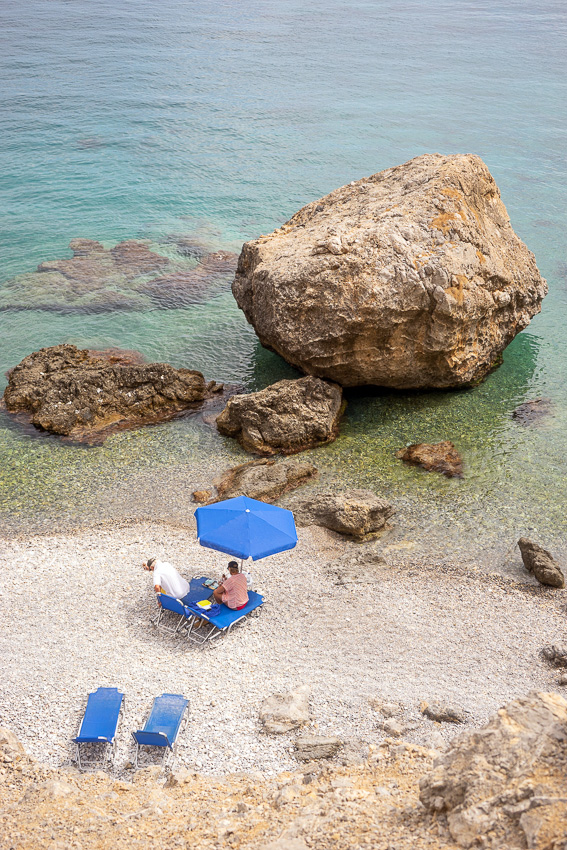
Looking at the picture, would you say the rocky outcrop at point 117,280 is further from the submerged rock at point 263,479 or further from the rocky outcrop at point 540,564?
the rocky outcrop at point 540,564

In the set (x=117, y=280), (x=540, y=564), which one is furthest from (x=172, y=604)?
(x=117, y=280)

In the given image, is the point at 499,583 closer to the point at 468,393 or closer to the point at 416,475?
the point at 416,475

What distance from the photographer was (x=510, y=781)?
7207mm

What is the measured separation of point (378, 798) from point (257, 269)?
15419mm

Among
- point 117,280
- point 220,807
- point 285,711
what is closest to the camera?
point 220,807

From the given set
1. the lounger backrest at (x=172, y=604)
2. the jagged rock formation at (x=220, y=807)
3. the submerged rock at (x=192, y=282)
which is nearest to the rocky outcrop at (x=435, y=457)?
the lounger backrest at (x=172, y=604)

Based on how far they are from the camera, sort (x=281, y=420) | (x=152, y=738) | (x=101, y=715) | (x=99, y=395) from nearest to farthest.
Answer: (x=152, y=738)
(x=101, y=715)
(x=281, y=420)
(x=99, y=395)

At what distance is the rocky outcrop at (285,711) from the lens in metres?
10.9

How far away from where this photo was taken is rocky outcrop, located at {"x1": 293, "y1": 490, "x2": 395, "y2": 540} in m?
16.2

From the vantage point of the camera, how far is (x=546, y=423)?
824 inches

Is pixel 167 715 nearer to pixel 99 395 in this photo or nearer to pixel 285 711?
pixel 285 711

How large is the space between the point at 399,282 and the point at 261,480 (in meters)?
6.74

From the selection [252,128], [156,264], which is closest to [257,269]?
[156,264]

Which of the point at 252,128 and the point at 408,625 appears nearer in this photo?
the point at 408,625
